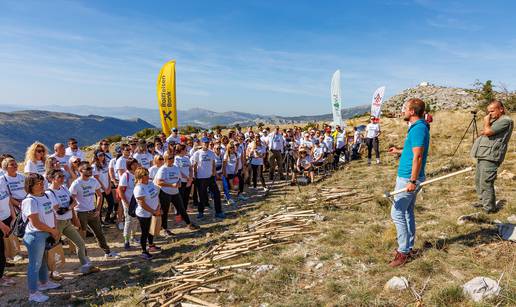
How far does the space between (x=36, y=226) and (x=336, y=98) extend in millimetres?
19962

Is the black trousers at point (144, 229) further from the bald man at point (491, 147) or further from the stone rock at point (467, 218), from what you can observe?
the bald man at point (491, 147)

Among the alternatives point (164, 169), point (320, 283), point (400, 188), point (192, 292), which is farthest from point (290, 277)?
point (164, 169)

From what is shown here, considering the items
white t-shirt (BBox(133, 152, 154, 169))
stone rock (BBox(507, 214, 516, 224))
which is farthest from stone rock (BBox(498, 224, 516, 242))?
white t-shirt (BBox(133, 152, 154, 169))

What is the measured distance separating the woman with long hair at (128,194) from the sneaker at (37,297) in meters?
2.40

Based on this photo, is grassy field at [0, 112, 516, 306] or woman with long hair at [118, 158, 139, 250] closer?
Result: grassy field at [0, 112, 516, 306]

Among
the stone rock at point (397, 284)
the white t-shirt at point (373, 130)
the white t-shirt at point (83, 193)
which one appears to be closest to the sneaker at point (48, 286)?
the white t-shirt at point (83, 193)

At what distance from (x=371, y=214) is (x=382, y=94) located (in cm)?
1533

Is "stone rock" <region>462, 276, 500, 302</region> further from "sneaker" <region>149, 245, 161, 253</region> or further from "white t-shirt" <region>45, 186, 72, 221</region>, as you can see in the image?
"white t-shirt" <region>45, 186, 72, 221</region>

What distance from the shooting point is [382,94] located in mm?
21531

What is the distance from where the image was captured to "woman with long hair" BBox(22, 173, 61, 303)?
552 centimetres

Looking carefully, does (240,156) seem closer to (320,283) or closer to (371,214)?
(371,214)

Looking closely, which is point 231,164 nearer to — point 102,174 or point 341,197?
point 341,197

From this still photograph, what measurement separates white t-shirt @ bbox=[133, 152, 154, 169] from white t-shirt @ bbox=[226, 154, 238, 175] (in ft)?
9.02

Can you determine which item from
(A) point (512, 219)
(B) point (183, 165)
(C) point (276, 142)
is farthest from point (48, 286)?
(C) point (276, 142)
